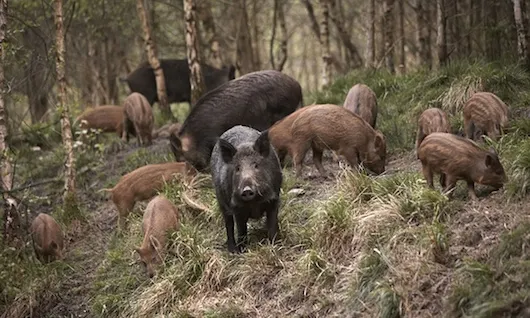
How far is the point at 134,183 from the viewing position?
11.1 metres

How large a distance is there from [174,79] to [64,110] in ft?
19.9

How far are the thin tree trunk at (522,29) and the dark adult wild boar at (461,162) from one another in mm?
3923

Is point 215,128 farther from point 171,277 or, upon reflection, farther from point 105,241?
point 171,277

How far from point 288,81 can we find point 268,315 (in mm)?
4778

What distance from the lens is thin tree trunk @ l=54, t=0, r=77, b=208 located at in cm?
1162

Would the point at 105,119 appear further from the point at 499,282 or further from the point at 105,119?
the point at 499,282

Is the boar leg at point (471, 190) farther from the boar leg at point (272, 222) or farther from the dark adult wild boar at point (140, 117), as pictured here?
the dark adult wild boar at point (140, 117)

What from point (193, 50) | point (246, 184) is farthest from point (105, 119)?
point (246, 184)

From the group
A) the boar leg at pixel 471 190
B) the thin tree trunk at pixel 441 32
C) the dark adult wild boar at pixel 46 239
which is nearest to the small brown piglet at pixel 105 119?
the dark adult wild boar at pixel 46 239

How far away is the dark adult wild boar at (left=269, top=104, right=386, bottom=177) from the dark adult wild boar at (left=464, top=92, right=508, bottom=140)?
1032 millimetres

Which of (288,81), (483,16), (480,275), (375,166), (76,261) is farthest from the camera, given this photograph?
(483,16)

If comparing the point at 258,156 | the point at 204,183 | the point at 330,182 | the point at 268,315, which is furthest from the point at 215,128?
the point at 268,315

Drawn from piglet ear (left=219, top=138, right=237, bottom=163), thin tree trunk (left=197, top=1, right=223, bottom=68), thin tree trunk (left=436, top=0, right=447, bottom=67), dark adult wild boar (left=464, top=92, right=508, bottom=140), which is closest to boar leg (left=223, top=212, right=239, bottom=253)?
piglet ear (left=219, top=138, right=237, bottom=163)

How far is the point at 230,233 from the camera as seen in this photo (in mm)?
9016
